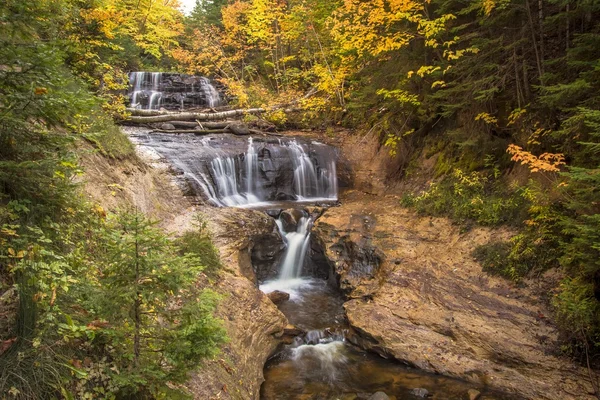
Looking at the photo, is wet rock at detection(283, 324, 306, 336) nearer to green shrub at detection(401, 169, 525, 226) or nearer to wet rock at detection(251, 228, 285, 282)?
wet rock at detection(251, 228, 285, 282)

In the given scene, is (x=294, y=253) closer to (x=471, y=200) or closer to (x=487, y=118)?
(x=471, y=200)

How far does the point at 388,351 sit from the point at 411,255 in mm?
2493

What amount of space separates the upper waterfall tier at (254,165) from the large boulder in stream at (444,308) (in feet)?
12.7

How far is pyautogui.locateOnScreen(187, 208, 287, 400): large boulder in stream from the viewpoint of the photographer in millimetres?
4758

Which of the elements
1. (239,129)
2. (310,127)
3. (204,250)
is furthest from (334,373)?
(310,127)

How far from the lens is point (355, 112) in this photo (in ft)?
45.5

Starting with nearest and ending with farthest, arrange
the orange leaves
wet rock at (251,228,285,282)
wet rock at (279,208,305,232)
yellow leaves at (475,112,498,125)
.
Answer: the orange leaves
yellow leaves at (475,112,498,125)
wet rock at (251,228,285,282)
wet rock at (279,208,305,232)

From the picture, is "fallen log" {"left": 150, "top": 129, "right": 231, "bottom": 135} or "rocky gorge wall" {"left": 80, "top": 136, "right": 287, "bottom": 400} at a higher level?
"fallen log" {"left": 150, "top": 129, "right": 231, "bottom": 135}

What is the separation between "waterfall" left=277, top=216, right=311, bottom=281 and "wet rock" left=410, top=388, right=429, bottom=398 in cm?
464

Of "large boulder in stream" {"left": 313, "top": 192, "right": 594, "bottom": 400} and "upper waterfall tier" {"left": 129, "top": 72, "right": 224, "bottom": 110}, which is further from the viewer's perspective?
"upper waterfall tier" {"left": 129, "top": 72, "right": 224, "bottom": 110}

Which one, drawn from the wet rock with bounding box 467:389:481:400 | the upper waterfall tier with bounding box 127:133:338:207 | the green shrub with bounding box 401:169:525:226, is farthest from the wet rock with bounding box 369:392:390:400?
the upper waterfall tier with bounding box 127:133:338:207

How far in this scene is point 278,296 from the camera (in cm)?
864

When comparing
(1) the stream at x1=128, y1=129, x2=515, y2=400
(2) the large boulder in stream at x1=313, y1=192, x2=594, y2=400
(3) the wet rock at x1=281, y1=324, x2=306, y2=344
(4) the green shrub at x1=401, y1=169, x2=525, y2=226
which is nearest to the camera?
(2) the large boulder in stream at x1=313, y1=192, x2=594, y2=400

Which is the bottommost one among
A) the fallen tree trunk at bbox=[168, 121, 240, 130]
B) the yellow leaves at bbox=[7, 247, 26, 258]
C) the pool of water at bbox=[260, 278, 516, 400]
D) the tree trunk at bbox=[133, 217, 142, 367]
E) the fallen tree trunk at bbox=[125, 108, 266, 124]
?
the pool of water at bbox=[260, 278, 516, 400]
